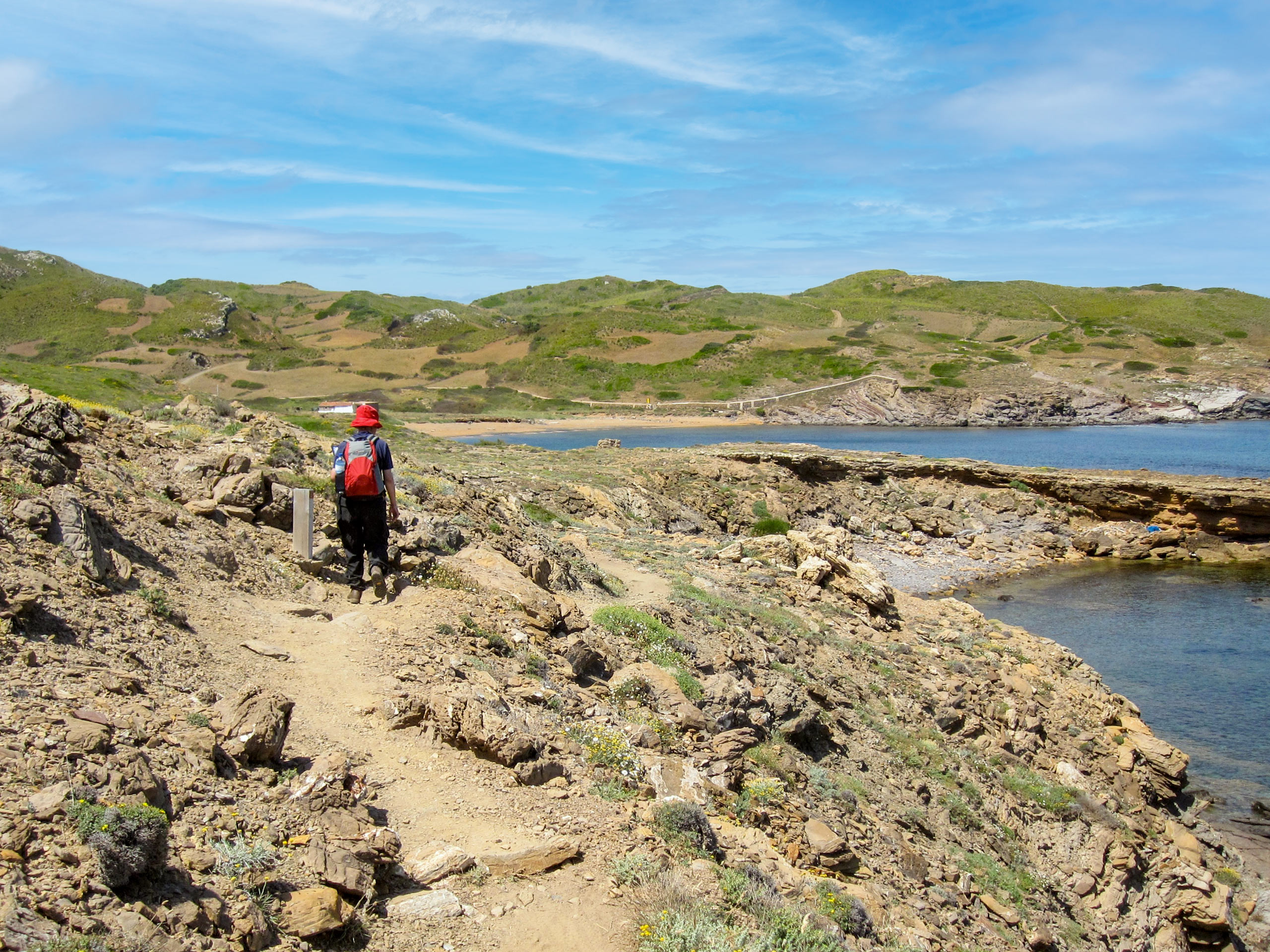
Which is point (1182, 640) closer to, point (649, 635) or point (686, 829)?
point (649, 635)

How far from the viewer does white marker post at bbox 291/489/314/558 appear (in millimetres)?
8688

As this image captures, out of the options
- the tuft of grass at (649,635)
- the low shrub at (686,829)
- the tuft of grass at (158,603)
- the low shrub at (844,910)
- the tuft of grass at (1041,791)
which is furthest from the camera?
the tuft of grass at (1041,791)

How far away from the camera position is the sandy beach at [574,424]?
220ft

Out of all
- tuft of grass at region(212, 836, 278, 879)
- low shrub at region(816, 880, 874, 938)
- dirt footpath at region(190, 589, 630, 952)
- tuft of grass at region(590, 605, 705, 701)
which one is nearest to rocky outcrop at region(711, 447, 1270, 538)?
tuft of grass at region(590, 605, 705, 701)

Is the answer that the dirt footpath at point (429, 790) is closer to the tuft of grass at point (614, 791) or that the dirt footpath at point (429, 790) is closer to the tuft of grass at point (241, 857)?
the tuft of grass at point (614, 791)

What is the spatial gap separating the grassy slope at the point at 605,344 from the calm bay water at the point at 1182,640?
66.8 meters

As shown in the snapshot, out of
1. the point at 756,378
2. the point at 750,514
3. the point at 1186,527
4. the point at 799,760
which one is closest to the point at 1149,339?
the point at 756,378

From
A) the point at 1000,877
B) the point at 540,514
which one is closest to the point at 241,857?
the point at 1000,877

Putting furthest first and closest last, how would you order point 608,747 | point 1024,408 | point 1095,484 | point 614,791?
point 1024,408, point 1095,484, point 608,747, point 614,791

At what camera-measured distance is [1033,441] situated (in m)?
69.7

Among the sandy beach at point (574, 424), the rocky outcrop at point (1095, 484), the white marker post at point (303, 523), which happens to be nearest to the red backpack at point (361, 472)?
the white marker post at point (303, 523)

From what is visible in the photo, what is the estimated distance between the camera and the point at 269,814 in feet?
15.5

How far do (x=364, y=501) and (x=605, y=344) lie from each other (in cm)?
11509

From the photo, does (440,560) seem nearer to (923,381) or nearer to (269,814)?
(269,814)
